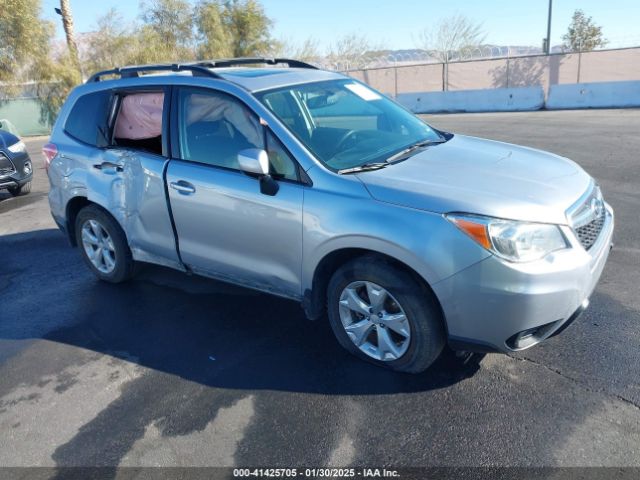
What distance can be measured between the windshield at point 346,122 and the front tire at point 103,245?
1992 mm

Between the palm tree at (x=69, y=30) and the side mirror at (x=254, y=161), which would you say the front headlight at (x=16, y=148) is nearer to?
the side mirror at (x=254, y=161)

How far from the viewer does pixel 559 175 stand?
3.52 metres

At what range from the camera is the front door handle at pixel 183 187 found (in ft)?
12.9

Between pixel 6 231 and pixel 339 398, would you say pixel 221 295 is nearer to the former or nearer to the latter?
pixel 339 398

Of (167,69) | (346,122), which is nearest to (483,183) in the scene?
(346,122)

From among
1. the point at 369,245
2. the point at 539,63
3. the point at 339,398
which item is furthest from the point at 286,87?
the point at 539,63

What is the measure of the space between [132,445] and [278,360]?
3.55 ft

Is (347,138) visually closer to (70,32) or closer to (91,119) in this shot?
(91,119)

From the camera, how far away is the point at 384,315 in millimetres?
3314

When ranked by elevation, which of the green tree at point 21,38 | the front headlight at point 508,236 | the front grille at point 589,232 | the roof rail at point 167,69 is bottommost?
the front grille at point 589,232

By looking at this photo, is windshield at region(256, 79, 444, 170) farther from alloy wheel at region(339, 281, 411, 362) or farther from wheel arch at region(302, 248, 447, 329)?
alloy wheel at region(339, 281, 411, 362)

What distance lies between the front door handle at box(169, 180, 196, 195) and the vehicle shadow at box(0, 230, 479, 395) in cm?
106

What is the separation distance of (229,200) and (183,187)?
0.48 m

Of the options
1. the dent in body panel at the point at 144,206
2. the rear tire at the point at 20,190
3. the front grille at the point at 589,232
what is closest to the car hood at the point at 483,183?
the front grille at the point at 589,232
